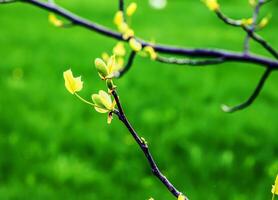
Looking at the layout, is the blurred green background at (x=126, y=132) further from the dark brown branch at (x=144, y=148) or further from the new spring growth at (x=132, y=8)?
the dark brown branch at (x=144, y=148)

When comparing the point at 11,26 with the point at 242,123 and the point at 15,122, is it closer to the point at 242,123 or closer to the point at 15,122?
the point at 15,122

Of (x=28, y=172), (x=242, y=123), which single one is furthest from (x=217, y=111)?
(x=28, y=172)

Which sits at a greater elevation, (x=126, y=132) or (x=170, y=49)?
(x=170, y=49)

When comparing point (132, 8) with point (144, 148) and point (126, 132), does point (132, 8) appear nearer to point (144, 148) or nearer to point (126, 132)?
→ point (144, 148)

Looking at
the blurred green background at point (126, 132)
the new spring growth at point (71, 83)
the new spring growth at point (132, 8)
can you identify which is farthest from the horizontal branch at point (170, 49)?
the blurred green background at point (126, 132)

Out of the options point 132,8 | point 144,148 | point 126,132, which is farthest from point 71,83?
point 126,132

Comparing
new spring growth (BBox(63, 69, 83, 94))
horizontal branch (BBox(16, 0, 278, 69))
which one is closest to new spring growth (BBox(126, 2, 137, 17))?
horizontal branch (BBox(16, 0, 278, 69))

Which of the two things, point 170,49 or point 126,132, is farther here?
point 126,132

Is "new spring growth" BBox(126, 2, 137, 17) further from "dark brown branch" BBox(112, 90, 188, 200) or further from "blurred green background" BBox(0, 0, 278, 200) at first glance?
"blurred green background" BBox(0, 0, 278, 200)
